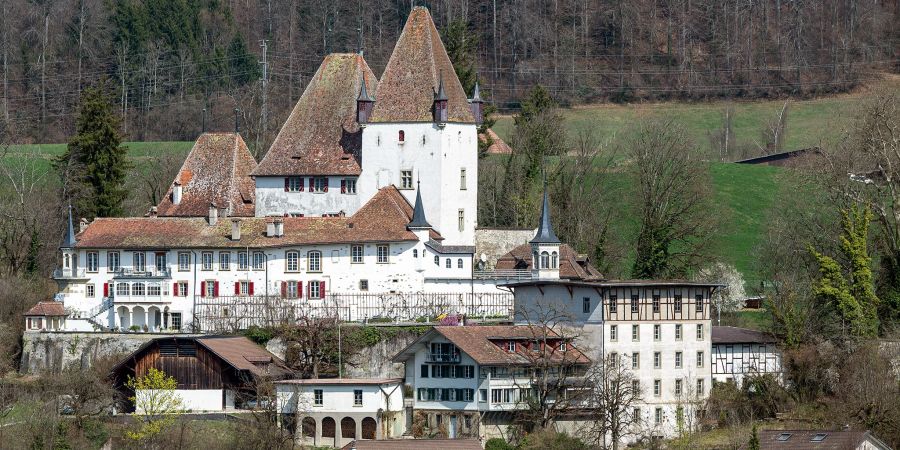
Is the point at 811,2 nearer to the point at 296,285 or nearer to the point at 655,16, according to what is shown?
the point at 655,16

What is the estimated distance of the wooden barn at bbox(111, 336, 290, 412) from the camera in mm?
84562

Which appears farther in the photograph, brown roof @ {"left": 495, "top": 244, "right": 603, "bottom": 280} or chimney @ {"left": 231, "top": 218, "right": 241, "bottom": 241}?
chimney @ {"left": 231, "top": 218, "right": 241, "bottom": 241}

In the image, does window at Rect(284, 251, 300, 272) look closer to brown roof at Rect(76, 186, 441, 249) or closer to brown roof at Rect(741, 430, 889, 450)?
brown roof at Rect(76, 186, 441, 249)

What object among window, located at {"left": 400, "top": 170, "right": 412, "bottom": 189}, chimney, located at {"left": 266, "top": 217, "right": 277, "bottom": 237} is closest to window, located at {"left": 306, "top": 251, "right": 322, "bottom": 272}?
chimney, located at {"left": 266, "top": 217, "right": 277, "bottom": 237}

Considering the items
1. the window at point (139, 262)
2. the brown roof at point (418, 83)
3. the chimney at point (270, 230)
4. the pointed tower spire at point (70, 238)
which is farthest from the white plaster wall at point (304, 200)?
the pointed tower spire at point (70, 238)

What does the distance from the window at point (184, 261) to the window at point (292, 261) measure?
409cm

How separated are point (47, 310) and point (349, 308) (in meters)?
12.3

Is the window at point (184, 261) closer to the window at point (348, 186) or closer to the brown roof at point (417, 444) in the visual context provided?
the window at point (348, 186)

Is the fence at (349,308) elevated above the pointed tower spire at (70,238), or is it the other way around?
the pointed tower spire at (70,238)

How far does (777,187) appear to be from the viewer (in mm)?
114125

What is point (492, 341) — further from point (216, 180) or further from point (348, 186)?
point (216, 180)

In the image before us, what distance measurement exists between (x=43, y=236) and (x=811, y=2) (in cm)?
6313

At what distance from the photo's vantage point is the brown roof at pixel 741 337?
86875 mm

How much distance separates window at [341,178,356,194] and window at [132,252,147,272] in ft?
32.3
